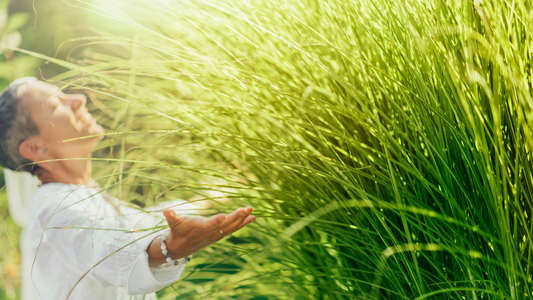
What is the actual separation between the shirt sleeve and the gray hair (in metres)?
0.15

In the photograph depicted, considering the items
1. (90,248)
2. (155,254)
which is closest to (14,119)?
(90,248)

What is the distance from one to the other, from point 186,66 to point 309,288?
270mm

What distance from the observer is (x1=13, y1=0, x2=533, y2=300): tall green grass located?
8.4 inches

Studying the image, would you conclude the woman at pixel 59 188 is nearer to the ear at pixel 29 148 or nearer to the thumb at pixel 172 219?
the ear at pixel 29 148

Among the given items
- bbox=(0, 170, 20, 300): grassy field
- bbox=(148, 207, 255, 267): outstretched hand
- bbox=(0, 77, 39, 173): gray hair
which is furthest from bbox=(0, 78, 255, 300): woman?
bbox=(0, 170, 20, 300): grassy field

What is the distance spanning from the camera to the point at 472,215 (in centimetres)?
24

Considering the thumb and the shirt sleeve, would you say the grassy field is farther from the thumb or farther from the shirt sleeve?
the thumb

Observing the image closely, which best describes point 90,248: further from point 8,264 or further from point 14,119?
point 8,264

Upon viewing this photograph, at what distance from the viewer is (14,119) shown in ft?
1.94

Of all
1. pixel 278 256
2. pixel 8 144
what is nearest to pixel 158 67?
pixel 278 256

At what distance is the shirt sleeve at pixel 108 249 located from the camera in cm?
38

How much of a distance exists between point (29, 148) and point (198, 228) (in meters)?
0.52

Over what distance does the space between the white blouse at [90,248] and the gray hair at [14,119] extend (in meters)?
0.10

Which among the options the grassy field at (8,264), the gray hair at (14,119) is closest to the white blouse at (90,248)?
the gray hair at (14,119)
